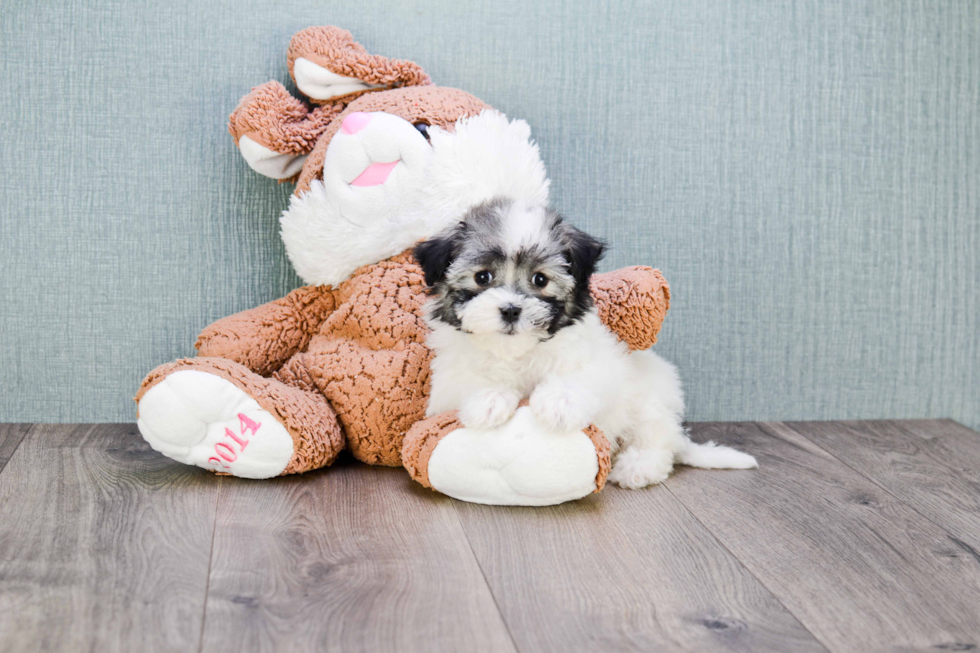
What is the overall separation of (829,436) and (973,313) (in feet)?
1.99

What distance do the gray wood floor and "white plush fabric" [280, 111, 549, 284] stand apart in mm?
514

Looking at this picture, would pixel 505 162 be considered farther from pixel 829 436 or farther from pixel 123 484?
pixel 829 436

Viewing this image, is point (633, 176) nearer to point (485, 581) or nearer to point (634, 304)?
point (634, 304)

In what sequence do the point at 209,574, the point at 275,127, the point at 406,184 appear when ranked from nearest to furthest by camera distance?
1. the point at 209,574
2. the point at 406,184
3. the point at 275,127

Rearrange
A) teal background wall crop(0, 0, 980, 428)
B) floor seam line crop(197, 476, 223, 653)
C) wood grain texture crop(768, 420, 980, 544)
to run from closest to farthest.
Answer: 1. floor seam line crop(197, 476, 223, 653)
2. wood grain texture crop(768, 420, 980, 544)
3. teal background wall crop(0, 0, 980, 428)

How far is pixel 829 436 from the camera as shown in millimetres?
2211

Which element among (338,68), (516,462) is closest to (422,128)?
(338,68)

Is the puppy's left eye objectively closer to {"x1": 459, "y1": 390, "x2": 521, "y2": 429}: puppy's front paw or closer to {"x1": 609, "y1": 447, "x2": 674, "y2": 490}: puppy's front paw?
{"x1": 459, "y1": 390, "x2": 521, "y2": 429}: puppy's front paw

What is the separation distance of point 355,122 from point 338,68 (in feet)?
0.69

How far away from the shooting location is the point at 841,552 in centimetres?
144

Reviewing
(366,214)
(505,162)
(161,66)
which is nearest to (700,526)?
(505,162)

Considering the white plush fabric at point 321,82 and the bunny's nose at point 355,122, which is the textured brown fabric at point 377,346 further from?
the white plush fabric at point 321,82

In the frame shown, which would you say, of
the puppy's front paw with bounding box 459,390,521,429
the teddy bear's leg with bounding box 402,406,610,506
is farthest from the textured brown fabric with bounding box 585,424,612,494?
the puppy's front paw with bounding box 459,390,521,429

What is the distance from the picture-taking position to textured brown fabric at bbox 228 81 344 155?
1860 mm
